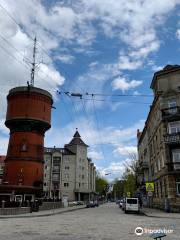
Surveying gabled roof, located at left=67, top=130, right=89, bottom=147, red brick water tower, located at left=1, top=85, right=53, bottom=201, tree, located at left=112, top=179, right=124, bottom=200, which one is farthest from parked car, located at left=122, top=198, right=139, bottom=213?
tree, located at left=112, top=179, right=124, bottom=200

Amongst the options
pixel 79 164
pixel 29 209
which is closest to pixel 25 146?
pixel 29 209

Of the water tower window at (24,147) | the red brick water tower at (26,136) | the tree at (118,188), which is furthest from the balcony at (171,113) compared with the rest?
the tree at (118,188)

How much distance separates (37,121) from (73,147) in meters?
49.5

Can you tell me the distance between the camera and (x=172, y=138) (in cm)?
3662

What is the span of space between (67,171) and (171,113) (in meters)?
65.3

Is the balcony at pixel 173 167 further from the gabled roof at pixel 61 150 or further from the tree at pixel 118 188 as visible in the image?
the tree at pixel 118 188

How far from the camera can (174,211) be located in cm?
3469

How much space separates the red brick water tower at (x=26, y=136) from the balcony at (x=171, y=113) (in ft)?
79.0

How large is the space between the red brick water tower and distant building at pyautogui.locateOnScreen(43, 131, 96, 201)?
4198 cm

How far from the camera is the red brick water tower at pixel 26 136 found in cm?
5191

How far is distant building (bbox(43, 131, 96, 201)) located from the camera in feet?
315

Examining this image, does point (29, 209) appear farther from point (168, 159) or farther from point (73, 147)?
point (73, 147)

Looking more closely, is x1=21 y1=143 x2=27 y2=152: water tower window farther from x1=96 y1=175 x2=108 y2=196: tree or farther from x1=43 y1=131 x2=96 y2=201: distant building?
x1=96 y1=175 x2=108 y2=196: tree

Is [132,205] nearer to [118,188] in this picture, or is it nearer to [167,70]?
[167,70]
